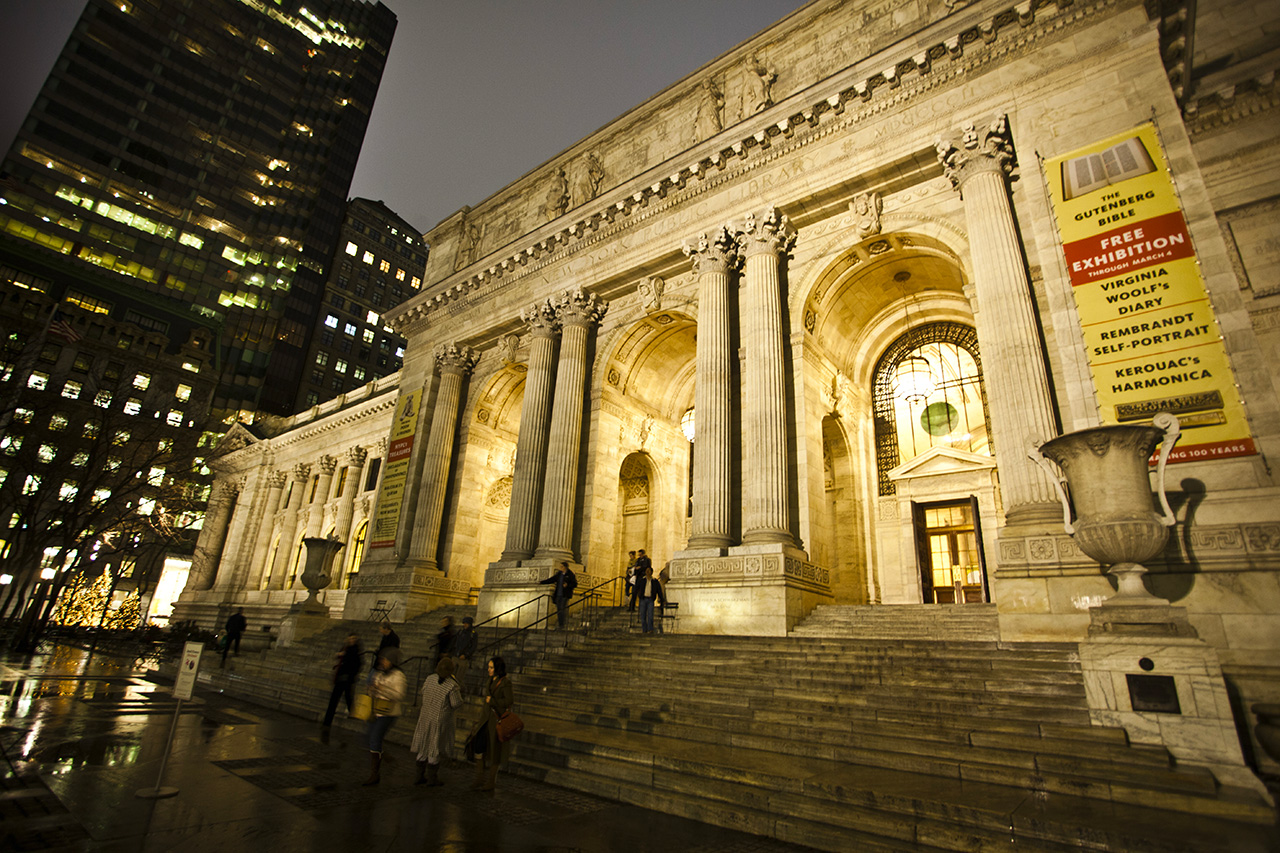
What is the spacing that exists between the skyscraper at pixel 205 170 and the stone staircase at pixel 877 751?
2531 inches

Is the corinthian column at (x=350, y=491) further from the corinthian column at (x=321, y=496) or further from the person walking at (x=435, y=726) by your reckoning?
the person walking at (x=435, y=726)

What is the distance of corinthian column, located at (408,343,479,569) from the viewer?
20.5 meters

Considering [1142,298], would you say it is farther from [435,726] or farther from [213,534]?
[213,534]

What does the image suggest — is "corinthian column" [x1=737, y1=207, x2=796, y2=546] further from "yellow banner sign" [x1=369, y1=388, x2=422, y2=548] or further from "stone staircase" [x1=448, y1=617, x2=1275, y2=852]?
"yellow banner sign" [x1=369, y1=388, x2=422, y2=548]

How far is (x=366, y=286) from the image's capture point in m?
76.1

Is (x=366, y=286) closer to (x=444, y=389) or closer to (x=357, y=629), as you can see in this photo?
(x=444, y=389)

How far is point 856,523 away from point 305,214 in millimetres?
81279

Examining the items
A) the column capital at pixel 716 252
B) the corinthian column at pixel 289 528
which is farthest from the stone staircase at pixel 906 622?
the corinthian column at pixel 289 528

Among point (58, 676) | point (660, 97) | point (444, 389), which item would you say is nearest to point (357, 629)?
point (58, 676)

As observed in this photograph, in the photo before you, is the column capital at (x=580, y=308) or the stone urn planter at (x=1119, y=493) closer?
the stone urn planter at (x=1119, y=493)

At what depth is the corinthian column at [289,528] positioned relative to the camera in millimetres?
36562

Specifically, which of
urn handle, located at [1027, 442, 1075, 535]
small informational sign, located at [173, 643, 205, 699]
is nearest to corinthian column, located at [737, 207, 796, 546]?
urn handle, located at [1027, 442, 1075, 535]

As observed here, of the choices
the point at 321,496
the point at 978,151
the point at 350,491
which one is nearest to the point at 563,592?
the point at 978,151

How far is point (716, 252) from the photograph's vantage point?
1574 cm
